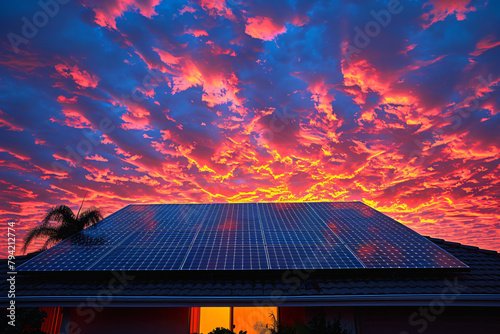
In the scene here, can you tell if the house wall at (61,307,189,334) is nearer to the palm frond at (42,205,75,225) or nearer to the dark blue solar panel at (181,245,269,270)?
the dark blue solar panel at (181,245,269,270)

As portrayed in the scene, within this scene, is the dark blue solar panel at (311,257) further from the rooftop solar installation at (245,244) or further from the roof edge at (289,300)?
the roof edge at (289,300)

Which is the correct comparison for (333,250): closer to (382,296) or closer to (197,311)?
(382,296)

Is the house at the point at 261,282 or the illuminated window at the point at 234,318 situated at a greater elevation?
the house at the point at 261,282

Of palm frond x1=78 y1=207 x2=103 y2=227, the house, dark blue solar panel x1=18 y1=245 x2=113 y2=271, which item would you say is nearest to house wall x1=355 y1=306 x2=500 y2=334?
the house

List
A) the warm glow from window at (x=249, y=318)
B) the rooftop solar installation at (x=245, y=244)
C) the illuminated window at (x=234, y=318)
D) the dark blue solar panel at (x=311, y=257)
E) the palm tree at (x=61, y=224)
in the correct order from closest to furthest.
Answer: the dark blue solar panel at (x=311, y=257) < the rooftop solar installation at (x=245, y=244) < the illuminated window at (x=234, y=318) < the warm glow from window at (x=249, y=318) < the palm tree at (x=61, y=224)

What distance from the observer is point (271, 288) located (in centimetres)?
929

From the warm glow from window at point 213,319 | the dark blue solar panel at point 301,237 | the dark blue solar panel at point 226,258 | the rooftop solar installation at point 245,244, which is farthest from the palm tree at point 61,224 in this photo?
the dark blue solar panel at point 301,237

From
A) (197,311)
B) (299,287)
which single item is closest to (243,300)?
(299,287)

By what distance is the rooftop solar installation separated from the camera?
10.4 m

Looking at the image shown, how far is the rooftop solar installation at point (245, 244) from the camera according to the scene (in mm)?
10375

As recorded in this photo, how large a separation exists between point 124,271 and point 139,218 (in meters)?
6.23

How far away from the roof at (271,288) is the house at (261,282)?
4cm

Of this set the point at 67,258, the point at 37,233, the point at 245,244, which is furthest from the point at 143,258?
the point at 37,233

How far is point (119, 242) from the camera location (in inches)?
489
